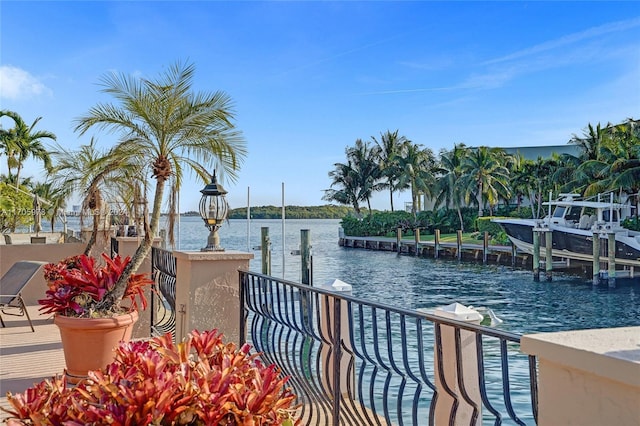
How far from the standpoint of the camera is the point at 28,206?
2323cm

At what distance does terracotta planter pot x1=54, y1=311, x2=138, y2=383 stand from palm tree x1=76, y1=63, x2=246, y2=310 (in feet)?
4.76

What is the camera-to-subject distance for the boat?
23.4m

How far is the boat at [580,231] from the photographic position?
23422mm

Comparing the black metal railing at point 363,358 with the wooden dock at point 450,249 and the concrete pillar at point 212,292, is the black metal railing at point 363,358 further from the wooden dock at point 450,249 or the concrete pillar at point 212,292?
the wooden dock at point 450,249

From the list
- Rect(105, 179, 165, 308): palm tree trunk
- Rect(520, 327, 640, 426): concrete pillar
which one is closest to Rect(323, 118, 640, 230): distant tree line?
Rect(105, 179, 165, 308): palm tree trunk

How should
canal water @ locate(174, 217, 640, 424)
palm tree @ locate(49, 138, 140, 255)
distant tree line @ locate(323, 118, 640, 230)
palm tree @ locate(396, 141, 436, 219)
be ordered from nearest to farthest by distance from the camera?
1. palm tree @ locate(49, 138, 140, 255)
2. canal water @ locate(174, 217, 640, 424)
3. distant tree line @ locate(323, 118, 640, 230)
4. palm tree @ locate(396, 141, 436, 219)

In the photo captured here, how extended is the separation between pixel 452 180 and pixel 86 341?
4129 cm

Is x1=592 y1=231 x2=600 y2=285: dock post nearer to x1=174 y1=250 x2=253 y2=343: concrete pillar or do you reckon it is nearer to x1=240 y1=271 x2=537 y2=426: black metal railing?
x1=240 y1=271 x2=537 y2=426: black metal railing

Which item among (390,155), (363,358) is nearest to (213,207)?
(363,358)

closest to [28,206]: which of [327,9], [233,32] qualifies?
[233,32]

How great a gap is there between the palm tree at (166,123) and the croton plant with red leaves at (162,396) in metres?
4.22

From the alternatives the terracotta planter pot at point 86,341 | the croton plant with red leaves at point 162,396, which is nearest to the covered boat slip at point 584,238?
the terracotta planter pot at point 86,341

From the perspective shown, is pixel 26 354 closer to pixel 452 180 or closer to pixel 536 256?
pixel 536 256

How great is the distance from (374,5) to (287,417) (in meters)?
8.45
